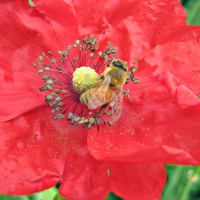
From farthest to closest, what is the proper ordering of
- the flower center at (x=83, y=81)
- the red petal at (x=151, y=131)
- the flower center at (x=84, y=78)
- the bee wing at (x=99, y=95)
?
the flower center at (x=84, y=78)
the flower center at (x=83, y=81)
the bee wing at (x=99, y=95)
the red petal at (x=151, y=131)

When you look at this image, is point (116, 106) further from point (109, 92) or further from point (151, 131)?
point (151, 131)

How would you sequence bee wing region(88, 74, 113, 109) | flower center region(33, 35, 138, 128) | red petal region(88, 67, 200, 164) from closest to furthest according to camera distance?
red petal region(88, 67, 200, 164) < bee wing region(88, 74, 113, 109) < flower center region(33, 35, 138, 128)

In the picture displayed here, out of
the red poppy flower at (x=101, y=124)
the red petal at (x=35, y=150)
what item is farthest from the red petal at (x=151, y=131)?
the red petal at (x=35, y=150)

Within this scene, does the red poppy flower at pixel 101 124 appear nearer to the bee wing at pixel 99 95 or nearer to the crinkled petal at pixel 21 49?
the crinkled petal at pixel 21 49

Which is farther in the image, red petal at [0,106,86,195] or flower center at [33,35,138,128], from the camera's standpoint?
flower center at [33,35,138,128]

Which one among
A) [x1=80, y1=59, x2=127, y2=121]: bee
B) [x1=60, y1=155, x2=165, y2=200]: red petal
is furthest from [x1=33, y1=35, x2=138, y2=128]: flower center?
[x1=60, y1=155, x2=165, y2=200]: red petal

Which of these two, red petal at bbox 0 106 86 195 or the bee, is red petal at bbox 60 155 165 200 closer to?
red petal at bbox 0 106 86 195

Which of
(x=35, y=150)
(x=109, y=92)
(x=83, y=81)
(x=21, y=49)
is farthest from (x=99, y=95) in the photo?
(x=21, y=49)
